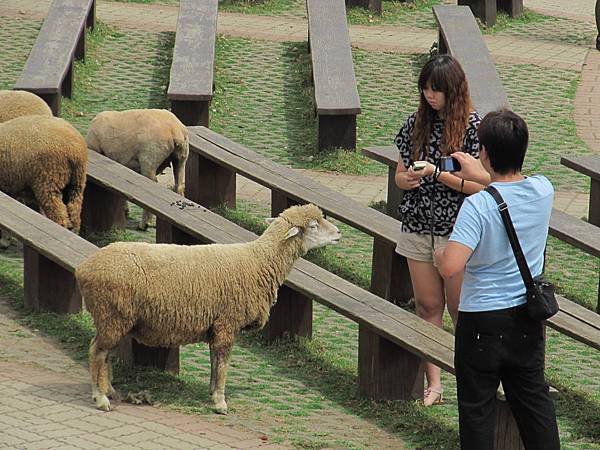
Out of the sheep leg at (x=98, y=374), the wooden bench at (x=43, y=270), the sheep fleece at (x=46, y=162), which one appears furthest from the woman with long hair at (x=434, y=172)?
the sheep fleece at (x=46, y=162)

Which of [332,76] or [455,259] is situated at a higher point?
[455,259]

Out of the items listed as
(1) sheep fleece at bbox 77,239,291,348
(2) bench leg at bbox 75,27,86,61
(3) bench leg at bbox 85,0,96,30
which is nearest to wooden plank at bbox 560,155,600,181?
(1) sheep fleece at bbox 77,239,291,348

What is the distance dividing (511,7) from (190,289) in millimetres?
12232

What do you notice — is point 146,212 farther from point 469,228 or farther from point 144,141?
point 469,228

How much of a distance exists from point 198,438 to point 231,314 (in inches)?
30.5

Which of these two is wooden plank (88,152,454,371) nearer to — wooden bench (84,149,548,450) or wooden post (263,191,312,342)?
wooden bench (84,149,548,450)

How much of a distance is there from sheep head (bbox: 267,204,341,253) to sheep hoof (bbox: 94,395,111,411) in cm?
126

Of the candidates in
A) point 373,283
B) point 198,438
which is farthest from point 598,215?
point 198,438

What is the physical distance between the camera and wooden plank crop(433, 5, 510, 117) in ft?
41.0

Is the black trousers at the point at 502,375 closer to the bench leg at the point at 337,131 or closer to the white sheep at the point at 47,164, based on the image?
the white sheep at the point at 47,164

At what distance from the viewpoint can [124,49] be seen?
15.7 meters

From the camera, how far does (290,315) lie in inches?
321

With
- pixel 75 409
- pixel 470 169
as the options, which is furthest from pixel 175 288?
pixel 470 169

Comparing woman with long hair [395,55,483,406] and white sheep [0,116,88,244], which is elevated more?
woman with long hair [395,55,483,406]
